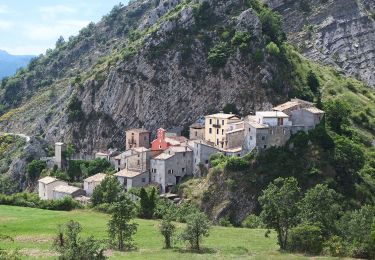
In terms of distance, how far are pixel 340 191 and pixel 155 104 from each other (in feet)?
162

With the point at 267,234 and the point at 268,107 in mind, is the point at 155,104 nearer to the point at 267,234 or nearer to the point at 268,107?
the point at 268,107

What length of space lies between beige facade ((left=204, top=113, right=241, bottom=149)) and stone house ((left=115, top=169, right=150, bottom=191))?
1321 centimetres

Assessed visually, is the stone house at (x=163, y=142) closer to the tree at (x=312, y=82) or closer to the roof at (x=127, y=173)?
the roof at (x=127, y=173)

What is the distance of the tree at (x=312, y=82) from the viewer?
421 ft

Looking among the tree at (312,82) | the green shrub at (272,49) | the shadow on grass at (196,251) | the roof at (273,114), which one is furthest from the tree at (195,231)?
the green shrub at (272,49)

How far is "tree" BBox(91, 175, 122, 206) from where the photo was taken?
96500 millimetres

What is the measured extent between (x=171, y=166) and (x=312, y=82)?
3962 cm

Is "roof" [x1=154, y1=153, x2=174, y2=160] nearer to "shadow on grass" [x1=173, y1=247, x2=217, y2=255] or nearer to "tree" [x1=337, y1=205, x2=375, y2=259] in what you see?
"shadow on grass" [x1=173, y1=247, x2=217, y2=255]

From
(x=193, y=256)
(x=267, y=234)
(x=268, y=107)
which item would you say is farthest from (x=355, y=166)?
(x=193, y=256)

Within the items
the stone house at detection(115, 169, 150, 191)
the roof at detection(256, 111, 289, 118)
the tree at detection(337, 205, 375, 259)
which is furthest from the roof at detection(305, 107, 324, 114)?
the tree at detection(337, 205, 375, 259)

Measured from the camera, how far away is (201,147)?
4176 inches

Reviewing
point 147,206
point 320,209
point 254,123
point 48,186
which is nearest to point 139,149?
point 48,186

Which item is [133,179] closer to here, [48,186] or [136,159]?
[136,159]

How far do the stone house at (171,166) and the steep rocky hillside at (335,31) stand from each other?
75.2 metres
